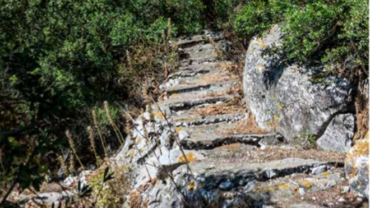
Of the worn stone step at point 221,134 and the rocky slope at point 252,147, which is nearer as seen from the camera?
the rocky slope at point 252,147

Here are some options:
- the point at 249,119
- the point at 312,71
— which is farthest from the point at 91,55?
the point at 312,71

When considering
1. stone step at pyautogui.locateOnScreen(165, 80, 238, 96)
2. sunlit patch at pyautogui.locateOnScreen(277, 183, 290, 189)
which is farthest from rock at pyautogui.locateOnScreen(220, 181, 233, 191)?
stone step at pyautogui.locateOnScreen(165, 80, 238, 96)

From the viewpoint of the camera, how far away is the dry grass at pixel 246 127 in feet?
16.6

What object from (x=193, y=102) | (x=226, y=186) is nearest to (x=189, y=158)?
(x=226, y=186)

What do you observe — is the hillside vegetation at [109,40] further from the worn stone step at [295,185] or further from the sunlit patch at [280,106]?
the worn stone step at [295,185]

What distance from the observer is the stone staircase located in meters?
3.44

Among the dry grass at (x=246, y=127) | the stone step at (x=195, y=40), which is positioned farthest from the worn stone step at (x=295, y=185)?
the stone step at (x=195, y=40)

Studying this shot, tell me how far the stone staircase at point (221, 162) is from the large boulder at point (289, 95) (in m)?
0.21

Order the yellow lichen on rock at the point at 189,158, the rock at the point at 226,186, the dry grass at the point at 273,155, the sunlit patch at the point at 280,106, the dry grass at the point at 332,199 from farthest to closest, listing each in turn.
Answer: the sunlit patch at the point at 280,106, the yellow lichen on rock at the point at 189,158, the dry grass at the point at 273,155, the rock at the point at 226,186, the dry grass at the point at 332,199

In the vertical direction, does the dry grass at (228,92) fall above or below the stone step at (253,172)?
above

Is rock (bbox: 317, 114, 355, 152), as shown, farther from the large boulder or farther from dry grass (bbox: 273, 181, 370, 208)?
dry grass (bbox: 273, 181, 370, 208)

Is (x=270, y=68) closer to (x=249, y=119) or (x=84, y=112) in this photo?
(x=249, y=119)

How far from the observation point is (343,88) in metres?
4.01

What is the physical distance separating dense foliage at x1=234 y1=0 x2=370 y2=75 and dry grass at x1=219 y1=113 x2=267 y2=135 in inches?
40.9
